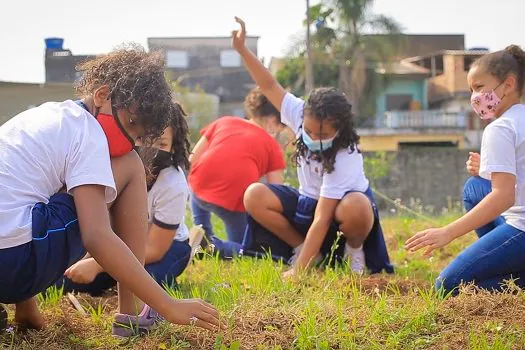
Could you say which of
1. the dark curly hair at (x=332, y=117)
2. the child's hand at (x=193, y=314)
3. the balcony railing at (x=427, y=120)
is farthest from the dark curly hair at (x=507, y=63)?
the balcony railing at (x=427, y=120)

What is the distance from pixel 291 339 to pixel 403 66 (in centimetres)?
4180

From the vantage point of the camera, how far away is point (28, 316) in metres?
3.06

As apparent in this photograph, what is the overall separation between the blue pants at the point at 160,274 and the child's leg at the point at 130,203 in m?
1.03

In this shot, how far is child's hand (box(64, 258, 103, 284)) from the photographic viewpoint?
365 centimetres

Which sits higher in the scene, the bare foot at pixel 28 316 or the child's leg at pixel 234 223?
the bare foot at pixel 28 316

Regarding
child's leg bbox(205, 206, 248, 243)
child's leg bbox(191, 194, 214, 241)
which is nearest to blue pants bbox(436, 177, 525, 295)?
child's leg bbox(205, 206, 248, 243)

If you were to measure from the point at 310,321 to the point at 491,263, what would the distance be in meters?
1.25

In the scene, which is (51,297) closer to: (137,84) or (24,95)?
(137,84)

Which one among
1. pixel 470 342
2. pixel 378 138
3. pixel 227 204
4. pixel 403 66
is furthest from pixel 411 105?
pixel 470 342

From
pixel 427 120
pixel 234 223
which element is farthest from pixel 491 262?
pixel 427 120

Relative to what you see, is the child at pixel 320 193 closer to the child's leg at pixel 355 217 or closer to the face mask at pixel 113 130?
the child's leg at pixel 355 217

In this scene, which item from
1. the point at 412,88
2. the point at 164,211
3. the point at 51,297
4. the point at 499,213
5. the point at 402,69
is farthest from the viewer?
the point at 402,69

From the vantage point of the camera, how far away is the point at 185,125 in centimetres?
421

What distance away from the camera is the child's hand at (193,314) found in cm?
259
